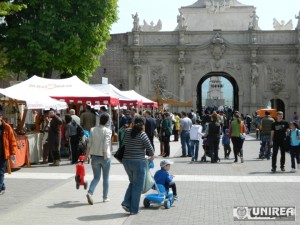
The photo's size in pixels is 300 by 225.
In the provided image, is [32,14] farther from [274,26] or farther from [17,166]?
[274,26]

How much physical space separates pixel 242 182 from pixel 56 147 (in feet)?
24.2

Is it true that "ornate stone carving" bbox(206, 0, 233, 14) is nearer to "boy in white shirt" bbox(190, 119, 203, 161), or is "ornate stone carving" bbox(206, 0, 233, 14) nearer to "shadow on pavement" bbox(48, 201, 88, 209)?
"boy in white shirt" bbox(190, 119, 203, 161)

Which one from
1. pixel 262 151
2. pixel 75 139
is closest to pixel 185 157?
pixel 262 151

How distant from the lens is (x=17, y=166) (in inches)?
747

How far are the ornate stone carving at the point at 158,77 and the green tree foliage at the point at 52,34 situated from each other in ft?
59.1

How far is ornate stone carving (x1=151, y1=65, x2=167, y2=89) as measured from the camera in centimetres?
5284

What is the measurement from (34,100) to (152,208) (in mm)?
10125

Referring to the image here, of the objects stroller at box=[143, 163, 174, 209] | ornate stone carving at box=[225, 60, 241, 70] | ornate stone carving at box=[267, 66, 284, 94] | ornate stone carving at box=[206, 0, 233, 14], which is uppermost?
ornate stone carving at box=[206, 0, 233, 14]

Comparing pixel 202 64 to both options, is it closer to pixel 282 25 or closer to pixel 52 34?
pixel 282 25

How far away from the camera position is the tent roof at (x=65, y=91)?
2322 centimetres

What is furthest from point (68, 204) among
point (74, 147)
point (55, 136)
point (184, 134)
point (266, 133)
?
point (184, 134)

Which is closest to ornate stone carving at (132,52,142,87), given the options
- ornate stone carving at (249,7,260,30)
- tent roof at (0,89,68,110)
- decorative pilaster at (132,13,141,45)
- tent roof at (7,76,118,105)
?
decorative pilaster at (132,13,141,45)

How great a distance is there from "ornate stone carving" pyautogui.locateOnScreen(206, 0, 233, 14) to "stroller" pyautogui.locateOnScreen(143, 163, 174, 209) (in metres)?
46.3

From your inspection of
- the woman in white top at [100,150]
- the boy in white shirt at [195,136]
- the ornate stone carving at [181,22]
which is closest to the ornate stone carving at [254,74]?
the ornate stone carving at [181,22]
